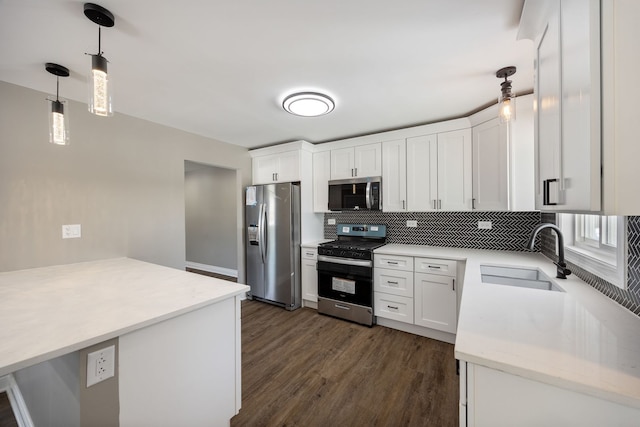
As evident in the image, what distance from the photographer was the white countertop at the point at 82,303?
86 cm

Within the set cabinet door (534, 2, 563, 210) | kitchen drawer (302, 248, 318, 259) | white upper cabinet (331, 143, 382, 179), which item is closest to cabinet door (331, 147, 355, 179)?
white upper cabinet (331, 143, 382, 179)

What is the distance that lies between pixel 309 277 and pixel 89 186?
8.38 ft

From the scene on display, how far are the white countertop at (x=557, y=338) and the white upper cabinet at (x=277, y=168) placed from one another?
262 centimetres

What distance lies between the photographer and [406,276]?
268 cm

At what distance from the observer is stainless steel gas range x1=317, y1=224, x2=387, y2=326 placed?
2.85 metres

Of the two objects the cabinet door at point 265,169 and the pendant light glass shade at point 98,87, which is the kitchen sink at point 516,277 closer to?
the pendant light glass shade at point 98,87

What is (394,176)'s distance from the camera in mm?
3037

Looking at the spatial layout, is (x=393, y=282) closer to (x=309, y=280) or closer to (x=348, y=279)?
(x=348, y=279)

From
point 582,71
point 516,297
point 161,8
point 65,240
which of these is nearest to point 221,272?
point 65,240

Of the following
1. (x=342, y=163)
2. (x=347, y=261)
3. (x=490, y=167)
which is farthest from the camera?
(x=342, y=163)

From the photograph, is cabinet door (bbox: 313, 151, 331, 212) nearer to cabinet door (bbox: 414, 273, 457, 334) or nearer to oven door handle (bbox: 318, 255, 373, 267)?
oven door handle (bbox: 318, 255, 373, 267)

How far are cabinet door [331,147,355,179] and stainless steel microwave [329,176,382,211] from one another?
0.10 m

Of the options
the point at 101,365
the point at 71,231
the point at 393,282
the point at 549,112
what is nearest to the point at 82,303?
the point at 101,365

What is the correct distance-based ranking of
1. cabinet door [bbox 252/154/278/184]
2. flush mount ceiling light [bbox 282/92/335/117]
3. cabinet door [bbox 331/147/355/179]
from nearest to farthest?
flush mount ceiling light [bbox 282/92/335/117]
cabinet door [bbox 331/147/355/179]
cabinet door [bbox 252/154/278/184]
